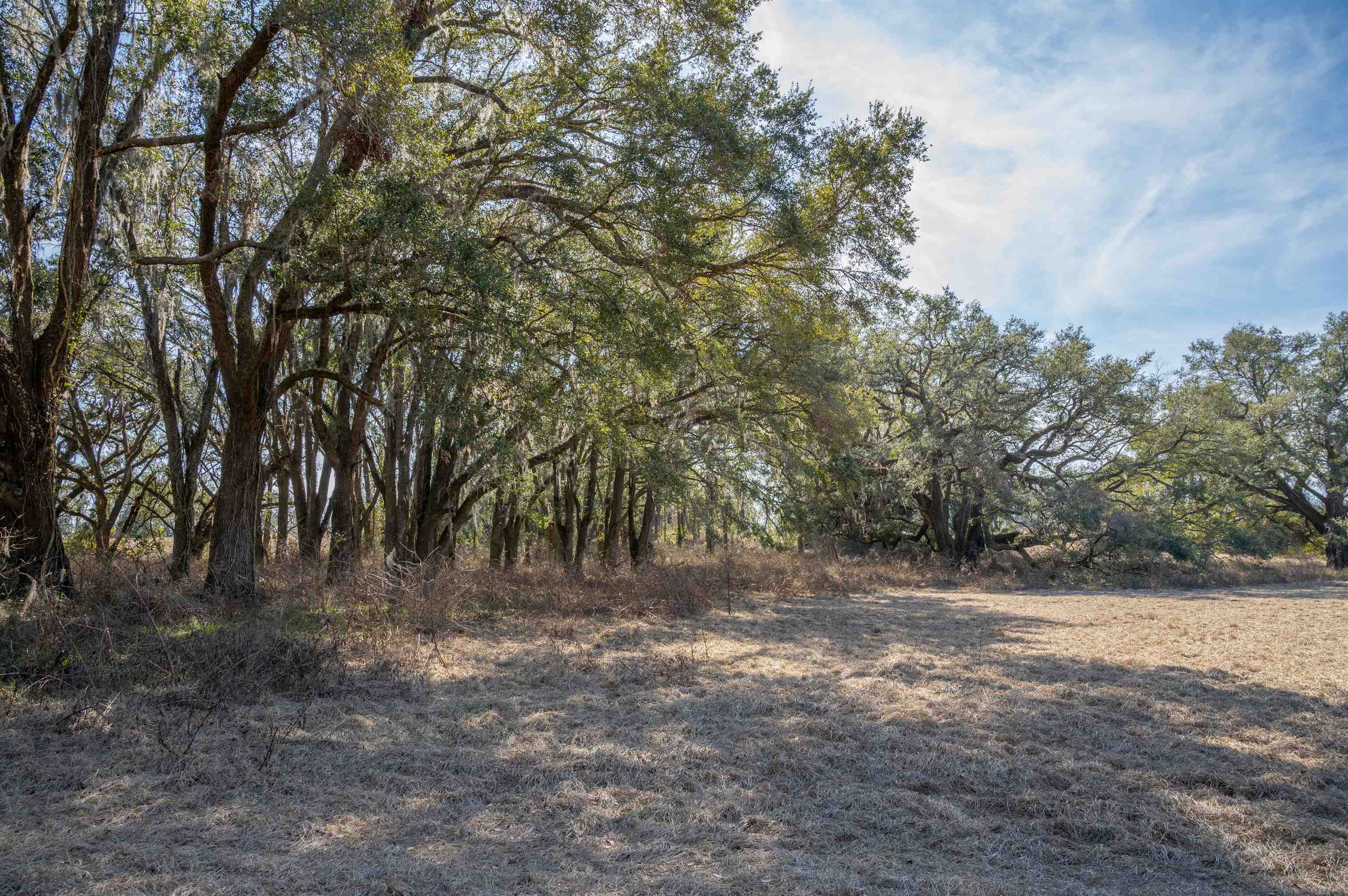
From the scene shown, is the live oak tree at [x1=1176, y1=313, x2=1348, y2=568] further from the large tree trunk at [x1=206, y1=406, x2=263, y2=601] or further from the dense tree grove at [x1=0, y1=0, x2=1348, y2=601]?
the large tree trunk at [x1=206, y1=406, x2=263, y2=601]

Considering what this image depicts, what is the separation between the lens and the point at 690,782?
416 cm

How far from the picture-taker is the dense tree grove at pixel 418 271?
6953 mm

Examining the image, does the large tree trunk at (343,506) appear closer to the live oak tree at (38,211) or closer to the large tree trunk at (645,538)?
the live oak tree at (38,211)

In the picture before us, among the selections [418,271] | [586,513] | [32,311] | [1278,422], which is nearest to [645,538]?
[586,513]

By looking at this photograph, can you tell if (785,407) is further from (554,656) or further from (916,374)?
(916,374)

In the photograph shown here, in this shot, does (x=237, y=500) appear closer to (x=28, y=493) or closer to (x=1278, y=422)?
(x=28, y=493)

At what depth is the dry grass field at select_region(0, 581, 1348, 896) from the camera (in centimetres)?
306

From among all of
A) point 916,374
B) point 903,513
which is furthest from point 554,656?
point 903,513

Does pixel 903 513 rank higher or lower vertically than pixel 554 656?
higher

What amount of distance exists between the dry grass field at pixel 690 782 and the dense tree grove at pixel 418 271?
3.43 metres

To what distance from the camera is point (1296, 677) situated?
6781 millimetres

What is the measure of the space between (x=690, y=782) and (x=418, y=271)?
541 centimetres

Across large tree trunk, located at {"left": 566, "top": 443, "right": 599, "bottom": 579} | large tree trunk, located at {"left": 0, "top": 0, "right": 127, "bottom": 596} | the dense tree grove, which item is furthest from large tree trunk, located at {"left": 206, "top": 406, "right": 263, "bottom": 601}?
large tree trunk, located at {"left": 566, "top": 443, "right": 599, "bottom": 579}

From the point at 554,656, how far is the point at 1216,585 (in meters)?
17.6
